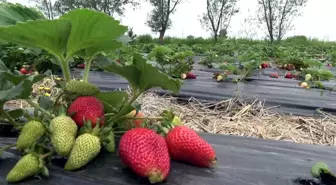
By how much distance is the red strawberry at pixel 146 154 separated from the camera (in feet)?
3.23

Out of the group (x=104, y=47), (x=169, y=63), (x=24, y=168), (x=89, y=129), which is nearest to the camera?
(x=24, y=168)

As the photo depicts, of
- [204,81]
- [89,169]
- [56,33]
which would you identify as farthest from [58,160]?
[204,81]

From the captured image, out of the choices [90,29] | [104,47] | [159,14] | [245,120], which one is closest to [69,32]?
[90,29]

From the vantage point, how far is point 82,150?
1.02 meters

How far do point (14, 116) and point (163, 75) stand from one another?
573 millimetres

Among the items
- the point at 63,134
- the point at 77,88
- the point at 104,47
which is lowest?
the point at 63,134

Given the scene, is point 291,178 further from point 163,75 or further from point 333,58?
point 333,58

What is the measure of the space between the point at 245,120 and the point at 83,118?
187 centimetres

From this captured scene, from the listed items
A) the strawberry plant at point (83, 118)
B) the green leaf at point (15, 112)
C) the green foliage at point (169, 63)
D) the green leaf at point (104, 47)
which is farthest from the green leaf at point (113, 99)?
the green foliage at point (169, 63)

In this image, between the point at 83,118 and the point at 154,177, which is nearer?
the point at 154,177

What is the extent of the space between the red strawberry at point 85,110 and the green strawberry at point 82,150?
0.08m

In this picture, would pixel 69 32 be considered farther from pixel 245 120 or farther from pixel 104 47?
pixel 245 120

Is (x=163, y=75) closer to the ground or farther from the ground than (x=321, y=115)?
farther from the ground

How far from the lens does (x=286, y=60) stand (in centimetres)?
629
